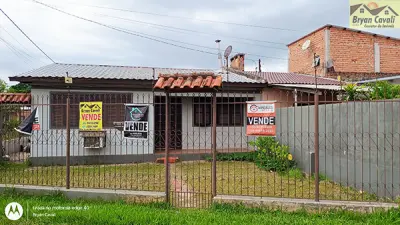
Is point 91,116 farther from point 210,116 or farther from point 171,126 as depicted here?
point 210,116

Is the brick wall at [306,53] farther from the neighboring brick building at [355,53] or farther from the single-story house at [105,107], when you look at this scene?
the single-story house at [105,107]

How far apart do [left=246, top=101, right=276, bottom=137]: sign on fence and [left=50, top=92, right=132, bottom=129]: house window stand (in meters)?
5.49

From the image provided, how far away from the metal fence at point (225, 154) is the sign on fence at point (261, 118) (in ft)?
1.61

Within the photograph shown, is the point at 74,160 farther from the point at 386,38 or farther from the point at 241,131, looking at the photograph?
the point at 386,38

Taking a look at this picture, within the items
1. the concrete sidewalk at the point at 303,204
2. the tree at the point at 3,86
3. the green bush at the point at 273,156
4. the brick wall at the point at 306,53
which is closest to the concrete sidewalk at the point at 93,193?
the concrete sidewalk at the point at 303,204

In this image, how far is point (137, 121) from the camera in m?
5.73

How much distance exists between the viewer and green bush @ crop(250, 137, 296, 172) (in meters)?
8.45

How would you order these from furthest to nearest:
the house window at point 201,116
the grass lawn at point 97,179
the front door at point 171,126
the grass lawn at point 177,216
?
the house window at point 201,116
the front door at point 171,126
the grass lawn at point 97,179
the grass lawn at point 177,216

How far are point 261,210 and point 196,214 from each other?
1.09 metres

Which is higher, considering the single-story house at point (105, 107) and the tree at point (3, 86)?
the tree at point (3, 86)

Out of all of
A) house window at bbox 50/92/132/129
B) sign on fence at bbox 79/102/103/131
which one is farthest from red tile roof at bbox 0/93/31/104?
sign on fence at bbox 79/102/103/131

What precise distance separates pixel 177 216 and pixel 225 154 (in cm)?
609

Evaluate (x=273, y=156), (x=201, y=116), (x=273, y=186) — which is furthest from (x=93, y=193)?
(x=201, y=116)

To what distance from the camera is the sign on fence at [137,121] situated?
18.7ft
